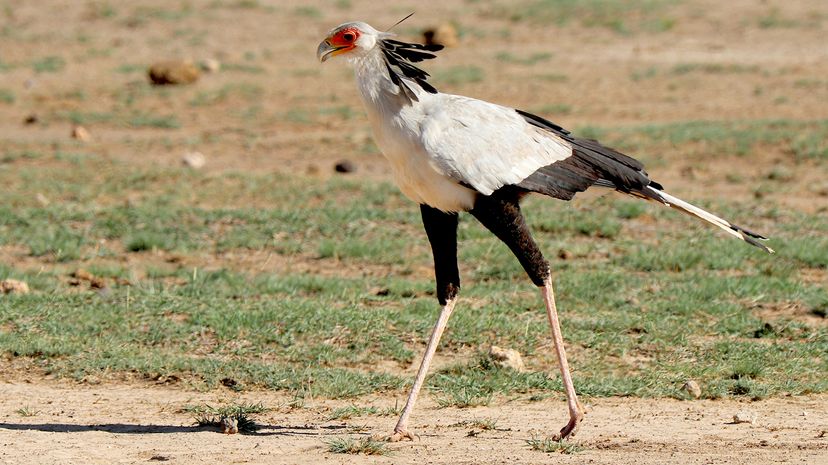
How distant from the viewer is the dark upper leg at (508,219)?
500 cm

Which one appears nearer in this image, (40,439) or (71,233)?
(40,439)

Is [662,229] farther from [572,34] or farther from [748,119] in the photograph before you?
[572,34]

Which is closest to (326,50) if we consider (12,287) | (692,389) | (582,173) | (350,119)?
(582,173)

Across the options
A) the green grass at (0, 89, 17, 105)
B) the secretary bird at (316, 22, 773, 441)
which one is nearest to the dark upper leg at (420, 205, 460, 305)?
the secretary bird at (316, 22, 773, 441)

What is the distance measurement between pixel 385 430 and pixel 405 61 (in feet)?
5.23

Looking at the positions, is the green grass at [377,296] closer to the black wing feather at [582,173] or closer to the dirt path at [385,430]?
the dirt path at [385,430]

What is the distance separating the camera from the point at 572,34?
1955 centimetres

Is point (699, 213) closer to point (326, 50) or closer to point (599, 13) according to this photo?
point (326, 50)

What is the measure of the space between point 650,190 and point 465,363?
157 centimetres

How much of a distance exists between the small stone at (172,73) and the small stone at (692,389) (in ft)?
38.4

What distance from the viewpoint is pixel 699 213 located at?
512 cm

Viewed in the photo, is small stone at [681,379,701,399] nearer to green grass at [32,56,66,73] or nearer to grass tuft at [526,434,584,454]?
grass tuft at [526,434,584,454]

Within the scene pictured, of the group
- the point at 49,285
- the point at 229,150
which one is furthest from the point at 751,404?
the point at 229,150

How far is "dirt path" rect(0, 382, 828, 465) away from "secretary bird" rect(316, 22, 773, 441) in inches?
11.5
